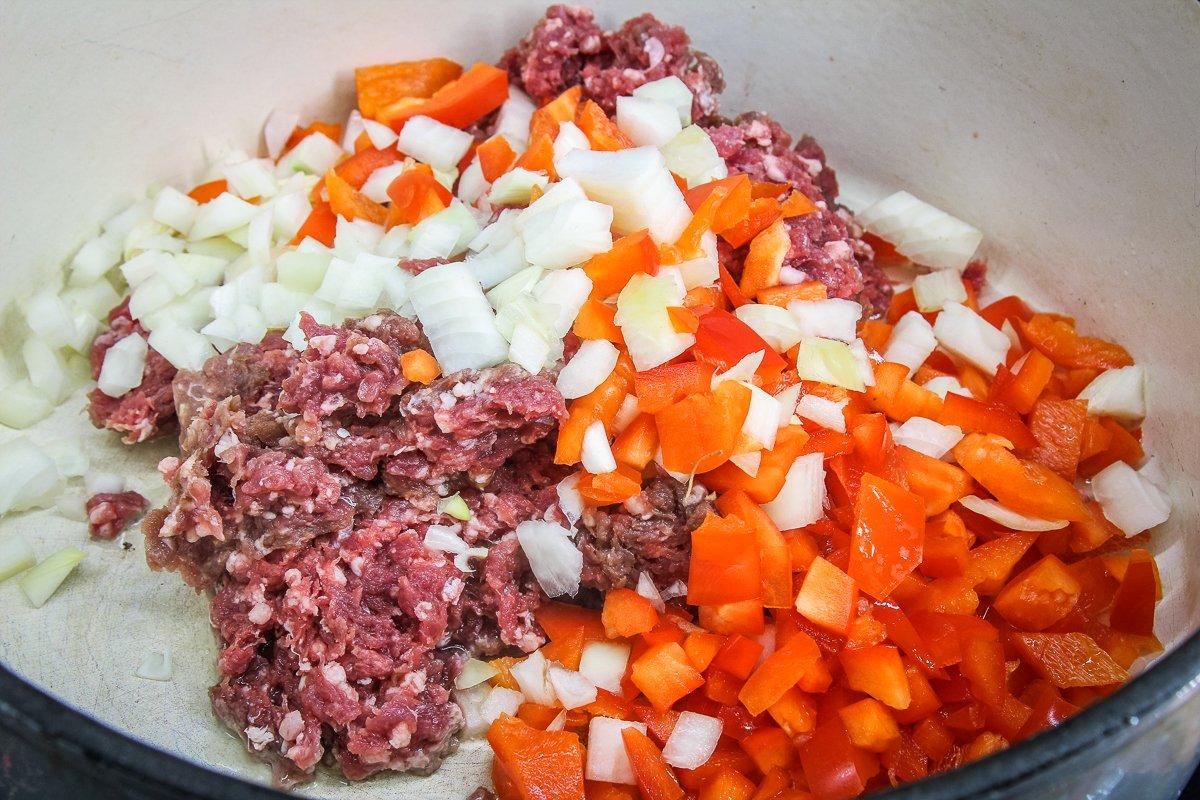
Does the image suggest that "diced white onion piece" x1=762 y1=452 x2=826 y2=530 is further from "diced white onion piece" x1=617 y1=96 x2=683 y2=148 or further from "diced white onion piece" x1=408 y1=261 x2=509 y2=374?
"diced white onion piece" x1=617 y1=96 x2=683 y2=148

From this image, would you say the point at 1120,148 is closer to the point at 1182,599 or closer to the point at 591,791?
the point at 1182,599

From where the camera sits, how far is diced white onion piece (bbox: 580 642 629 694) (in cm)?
225

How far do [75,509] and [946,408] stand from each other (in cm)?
230

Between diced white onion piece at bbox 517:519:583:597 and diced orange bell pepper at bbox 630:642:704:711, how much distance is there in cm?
26

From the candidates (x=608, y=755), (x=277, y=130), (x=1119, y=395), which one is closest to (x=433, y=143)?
(x=277, y=130)

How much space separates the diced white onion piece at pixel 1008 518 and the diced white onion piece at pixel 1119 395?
45 centimetres

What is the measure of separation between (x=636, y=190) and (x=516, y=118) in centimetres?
83

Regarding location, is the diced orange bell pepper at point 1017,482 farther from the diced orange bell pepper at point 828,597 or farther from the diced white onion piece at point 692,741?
the diced white onion piece at point 692,741

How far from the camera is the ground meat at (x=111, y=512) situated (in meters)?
2.53

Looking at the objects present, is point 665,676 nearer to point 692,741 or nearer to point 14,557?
point 692,741

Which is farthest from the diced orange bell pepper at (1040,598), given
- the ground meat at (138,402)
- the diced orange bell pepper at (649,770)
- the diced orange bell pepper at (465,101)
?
the ground meat at (138,402)

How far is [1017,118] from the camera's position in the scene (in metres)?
3.05

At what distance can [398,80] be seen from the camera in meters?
3.26

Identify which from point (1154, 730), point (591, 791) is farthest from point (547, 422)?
point (1154, 730)
